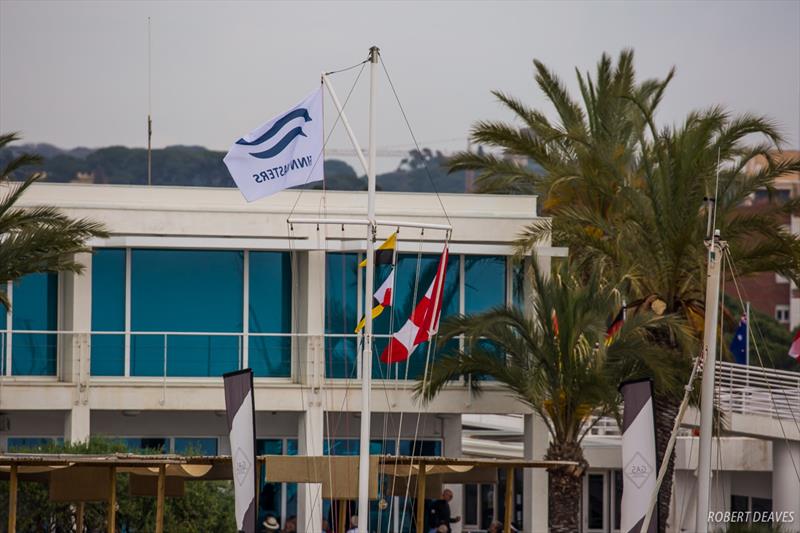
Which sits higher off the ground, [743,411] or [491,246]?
[491,246]

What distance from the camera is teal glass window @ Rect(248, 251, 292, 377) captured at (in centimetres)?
2886

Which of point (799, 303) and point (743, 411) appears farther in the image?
point (799, 303)

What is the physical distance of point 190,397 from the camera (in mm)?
27562

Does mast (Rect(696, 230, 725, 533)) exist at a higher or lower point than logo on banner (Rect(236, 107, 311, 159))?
lower

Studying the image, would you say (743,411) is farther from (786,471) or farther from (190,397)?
(190,397)

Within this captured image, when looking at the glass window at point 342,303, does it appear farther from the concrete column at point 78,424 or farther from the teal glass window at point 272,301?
the concrete column at point 78,424

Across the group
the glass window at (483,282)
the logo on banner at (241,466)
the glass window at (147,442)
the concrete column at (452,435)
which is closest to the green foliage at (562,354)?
the glass window at (483,282)

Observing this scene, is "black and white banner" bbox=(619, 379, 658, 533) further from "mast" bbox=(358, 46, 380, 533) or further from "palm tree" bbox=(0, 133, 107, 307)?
"palm tree" bbox=(0, 133, 107, 307)

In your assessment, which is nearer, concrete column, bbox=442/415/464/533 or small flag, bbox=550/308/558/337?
small flag, bbox=550/308/558/337

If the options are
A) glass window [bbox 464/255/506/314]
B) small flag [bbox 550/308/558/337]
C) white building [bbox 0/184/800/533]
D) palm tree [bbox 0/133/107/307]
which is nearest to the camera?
palm tree [bbox 0/133/107/307]

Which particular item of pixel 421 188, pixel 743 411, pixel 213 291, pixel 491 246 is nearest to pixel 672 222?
pixel 491 246

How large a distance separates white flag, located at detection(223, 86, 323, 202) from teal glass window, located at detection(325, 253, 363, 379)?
988 cm

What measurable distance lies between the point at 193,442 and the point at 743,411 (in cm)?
1102

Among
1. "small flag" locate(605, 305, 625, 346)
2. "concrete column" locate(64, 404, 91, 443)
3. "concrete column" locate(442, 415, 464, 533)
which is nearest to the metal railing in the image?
"small flag" locate(605, 305, 625, 346)
